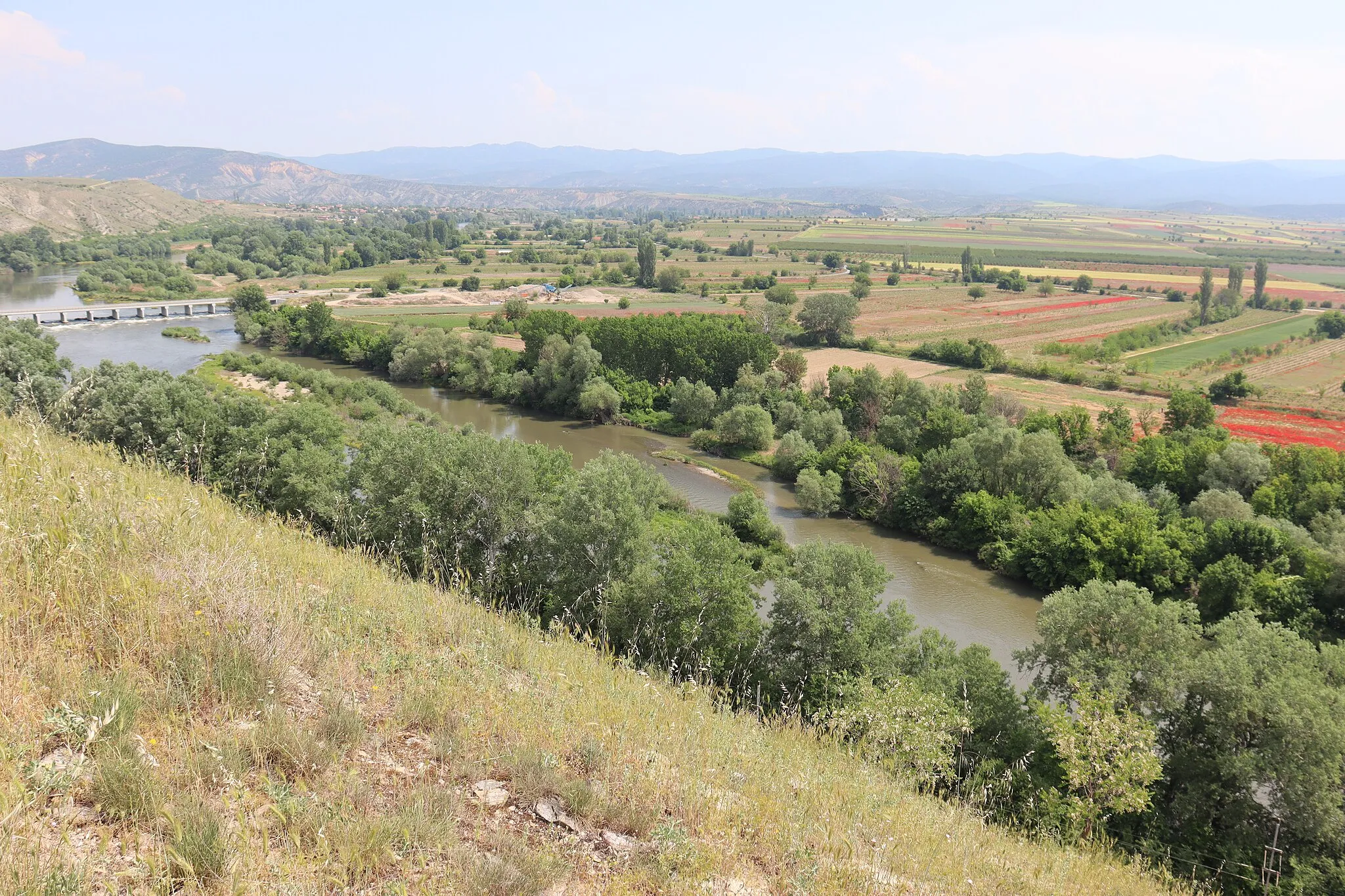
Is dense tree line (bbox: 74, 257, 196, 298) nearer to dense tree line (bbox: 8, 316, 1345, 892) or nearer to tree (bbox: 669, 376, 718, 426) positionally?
dense tree line (bbox: 8, 316, 1345, 892)

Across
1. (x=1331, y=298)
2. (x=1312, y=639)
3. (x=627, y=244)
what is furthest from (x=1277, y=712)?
(x=627, y=244)

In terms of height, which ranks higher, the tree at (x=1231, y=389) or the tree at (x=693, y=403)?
the tree at (x=1231, y=389)

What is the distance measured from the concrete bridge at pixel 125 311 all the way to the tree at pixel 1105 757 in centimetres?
8297

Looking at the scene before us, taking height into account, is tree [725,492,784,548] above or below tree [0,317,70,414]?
below

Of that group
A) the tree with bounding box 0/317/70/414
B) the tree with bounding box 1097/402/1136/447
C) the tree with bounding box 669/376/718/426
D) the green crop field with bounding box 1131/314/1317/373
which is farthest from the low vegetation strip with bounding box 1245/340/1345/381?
the tree with bounding box 0/317/70/414

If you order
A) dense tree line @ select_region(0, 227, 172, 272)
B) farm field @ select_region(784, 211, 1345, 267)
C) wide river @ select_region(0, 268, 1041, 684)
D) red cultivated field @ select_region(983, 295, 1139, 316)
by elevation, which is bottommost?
wide river @ select_region(0, 268, 1041, 684)

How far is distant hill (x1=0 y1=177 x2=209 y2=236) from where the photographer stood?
13700 centimetres

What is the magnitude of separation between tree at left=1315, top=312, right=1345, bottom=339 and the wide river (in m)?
68.3

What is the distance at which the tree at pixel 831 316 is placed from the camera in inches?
2771

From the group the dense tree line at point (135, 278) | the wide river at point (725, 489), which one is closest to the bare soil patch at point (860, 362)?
the wide river at point (725, 489)

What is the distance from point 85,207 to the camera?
15038 centimetres

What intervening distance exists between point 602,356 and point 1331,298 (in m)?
99.9

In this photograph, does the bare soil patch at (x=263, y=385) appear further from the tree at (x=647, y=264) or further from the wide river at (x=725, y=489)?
the tree at (x=647, y=264)

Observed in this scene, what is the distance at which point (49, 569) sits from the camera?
17.8ft
